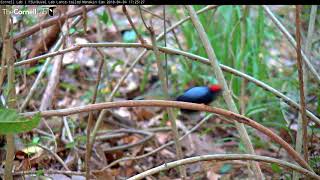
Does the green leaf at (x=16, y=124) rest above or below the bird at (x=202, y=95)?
above

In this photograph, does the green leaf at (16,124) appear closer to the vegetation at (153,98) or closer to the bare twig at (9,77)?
the vegetation at (153,98)

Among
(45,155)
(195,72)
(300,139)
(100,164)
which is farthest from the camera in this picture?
(195,72)

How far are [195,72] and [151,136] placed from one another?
673 millimetres

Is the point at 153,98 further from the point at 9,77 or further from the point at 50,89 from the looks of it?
the point at 9,77

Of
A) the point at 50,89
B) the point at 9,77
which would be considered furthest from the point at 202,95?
the point at 50,89

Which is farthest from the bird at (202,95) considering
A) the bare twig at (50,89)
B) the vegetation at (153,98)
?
the bare twig at (50,89)

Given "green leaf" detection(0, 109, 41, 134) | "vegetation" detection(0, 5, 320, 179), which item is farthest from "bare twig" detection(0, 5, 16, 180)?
"green leaf" detection(0, 109, 41, 134)

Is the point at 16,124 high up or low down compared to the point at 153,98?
up

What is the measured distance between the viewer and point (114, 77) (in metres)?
3.21

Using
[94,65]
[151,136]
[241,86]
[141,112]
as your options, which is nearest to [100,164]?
[151,136]

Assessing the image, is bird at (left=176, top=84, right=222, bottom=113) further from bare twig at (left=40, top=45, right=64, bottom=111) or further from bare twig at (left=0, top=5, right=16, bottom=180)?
bare twig at (left=40, top=45, right=64, bottom=111)

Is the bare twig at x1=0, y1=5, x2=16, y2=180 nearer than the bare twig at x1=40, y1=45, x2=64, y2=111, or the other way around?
the bare twig at x1=0, y1=5, x2=16, y2=180

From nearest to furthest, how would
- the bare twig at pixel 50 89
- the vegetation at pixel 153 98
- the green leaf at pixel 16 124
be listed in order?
the green leaf at pixel 16 124 → the vegetation at pixel 153 98 → the bare twig at pixel 50 89

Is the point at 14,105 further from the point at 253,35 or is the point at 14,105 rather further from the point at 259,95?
the point at 253,35
